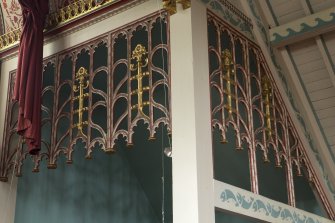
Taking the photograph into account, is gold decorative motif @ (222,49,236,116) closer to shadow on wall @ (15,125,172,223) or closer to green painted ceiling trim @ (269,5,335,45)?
green painted ceiling trim @ (269,5,335,45)

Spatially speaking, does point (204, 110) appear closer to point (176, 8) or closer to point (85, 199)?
point (176, 8)

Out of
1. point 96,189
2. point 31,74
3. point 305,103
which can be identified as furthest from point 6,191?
point 305,103

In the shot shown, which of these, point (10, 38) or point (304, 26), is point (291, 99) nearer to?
point (304, 26)

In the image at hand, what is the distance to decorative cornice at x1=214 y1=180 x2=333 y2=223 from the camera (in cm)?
426

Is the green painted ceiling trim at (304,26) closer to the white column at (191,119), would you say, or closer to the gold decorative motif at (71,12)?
the white column at (191,119)

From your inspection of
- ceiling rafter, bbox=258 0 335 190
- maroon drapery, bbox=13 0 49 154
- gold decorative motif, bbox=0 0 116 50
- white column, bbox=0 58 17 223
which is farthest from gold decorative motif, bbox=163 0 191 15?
white column, bbox=0 58 17 223

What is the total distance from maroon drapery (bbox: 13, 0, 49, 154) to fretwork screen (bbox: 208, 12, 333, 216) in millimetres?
1492

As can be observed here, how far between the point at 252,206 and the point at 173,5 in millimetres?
1714

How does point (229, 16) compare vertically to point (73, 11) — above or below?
below

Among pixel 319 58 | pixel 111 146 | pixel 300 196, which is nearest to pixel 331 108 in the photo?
pixel 319 58

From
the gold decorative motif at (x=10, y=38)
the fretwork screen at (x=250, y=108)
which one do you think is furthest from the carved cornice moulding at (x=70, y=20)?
the fretwork screen at (x=250, y=108)

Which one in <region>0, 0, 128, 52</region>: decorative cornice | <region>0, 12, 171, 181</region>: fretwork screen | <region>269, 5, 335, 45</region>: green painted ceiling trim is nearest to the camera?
<region>0, 12, 171, 181</region>: fretwork screen

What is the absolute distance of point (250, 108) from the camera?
4.98 meters

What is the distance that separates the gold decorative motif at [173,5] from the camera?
14.5 ft
